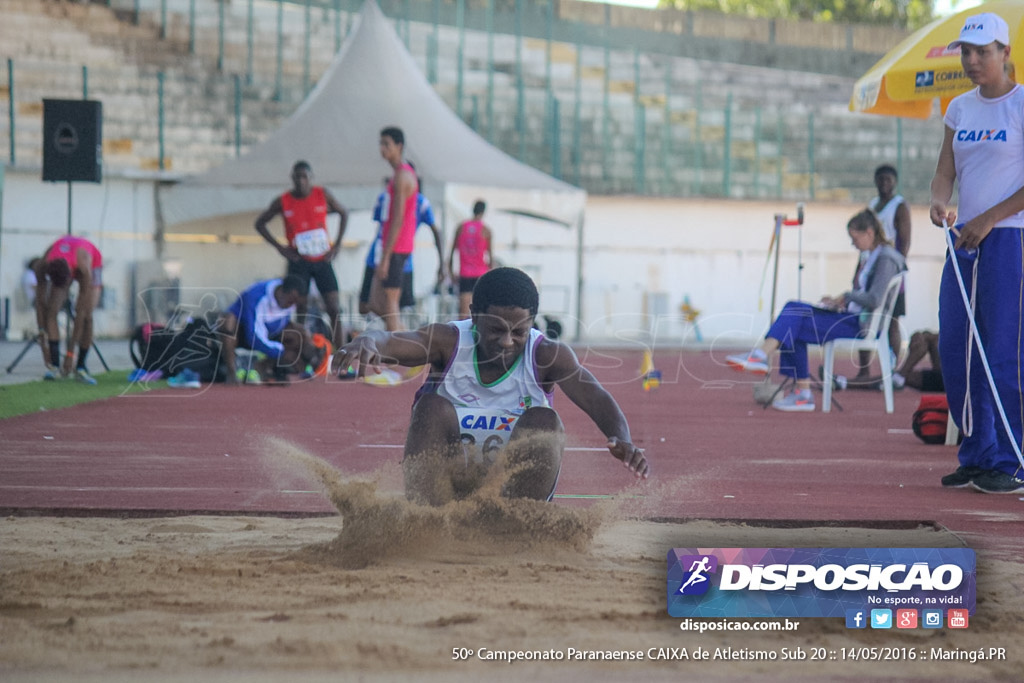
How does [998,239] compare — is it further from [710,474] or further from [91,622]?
[91,622]

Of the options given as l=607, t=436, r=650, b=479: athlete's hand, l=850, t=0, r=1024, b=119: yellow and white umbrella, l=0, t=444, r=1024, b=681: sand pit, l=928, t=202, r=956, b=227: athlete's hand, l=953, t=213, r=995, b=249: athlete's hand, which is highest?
l=850, t=0, r=1024, b=119: yellow and white umbrella

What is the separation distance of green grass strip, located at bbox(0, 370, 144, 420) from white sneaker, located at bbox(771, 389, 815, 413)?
223 inches

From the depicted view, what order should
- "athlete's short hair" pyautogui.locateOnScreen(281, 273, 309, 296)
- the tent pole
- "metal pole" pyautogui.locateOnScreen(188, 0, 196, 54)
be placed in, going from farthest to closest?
"metal pole" pyautogui.locateOnScreen(188, 0, 196, 54) < the tent pole < "athlete's short hair" pyautogui.locateOnScreen(281, 273, 309, 296)

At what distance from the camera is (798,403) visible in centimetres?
1069

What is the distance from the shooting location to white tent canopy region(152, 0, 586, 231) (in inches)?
656

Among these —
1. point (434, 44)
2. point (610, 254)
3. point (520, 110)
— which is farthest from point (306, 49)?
point (610, 254)

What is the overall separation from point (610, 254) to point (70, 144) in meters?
13.9

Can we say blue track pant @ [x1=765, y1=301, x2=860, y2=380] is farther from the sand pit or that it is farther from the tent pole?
the tent pole

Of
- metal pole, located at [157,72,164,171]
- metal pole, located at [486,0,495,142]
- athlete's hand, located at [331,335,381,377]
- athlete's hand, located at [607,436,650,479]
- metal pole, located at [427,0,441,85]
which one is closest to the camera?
athlete's hand, located at [331,335,381,377]

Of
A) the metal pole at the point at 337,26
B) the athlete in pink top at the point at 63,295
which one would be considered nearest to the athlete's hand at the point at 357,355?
the athlete in pink top at the point at 63,295

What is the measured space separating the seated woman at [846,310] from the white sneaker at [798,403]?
1.46 ft

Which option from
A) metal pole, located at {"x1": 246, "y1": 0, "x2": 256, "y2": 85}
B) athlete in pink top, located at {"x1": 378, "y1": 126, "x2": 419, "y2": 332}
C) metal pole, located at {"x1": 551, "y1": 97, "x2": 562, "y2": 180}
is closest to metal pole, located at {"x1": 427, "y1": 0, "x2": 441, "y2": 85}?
metal pole, located at {"x1": 551, "y1": 97, "x2": 562, "y2": 180}

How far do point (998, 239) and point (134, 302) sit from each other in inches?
685

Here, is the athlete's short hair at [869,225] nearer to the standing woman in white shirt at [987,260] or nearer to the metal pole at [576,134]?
the standing woman in white shirt at [987,260]
